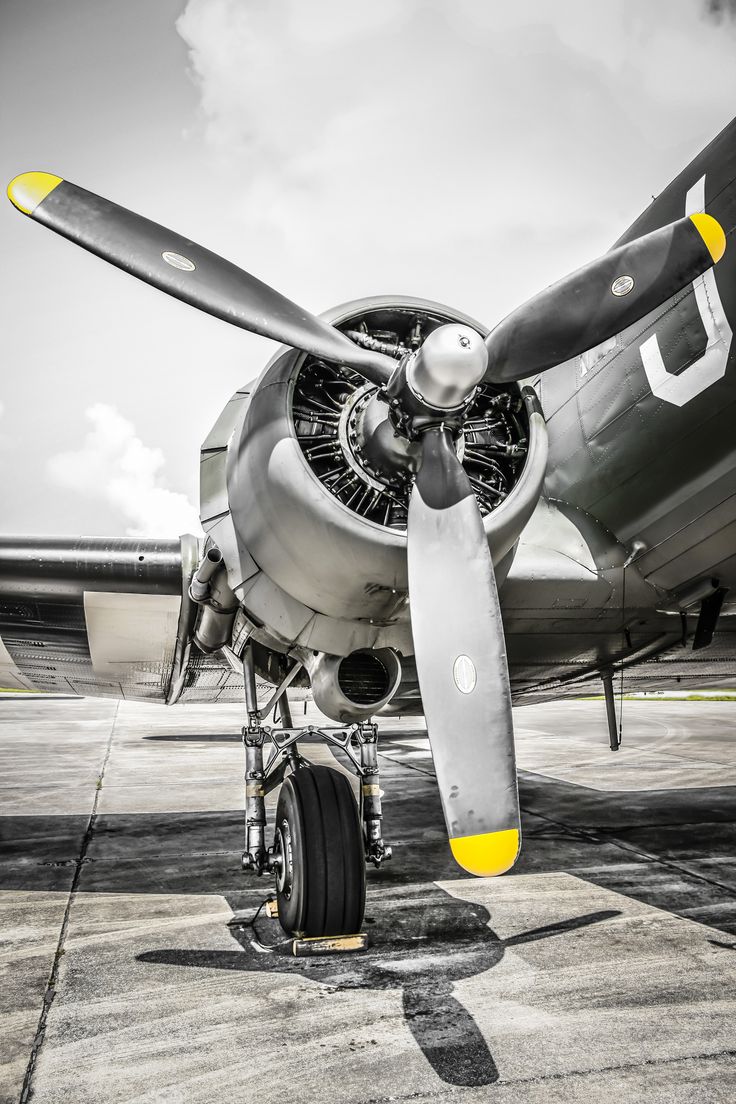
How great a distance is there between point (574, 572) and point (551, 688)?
307 centimetres

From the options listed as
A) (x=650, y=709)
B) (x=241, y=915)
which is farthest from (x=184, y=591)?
(x=650, y=709)

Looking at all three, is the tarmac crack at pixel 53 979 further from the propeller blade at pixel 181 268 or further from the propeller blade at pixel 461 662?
the propeller blade at pixel 181 268

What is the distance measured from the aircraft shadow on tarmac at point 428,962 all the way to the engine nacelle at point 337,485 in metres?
1.27

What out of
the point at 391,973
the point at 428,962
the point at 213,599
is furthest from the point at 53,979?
the point at 213,599

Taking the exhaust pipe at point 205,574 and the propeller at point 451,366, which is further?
the exhaust pipe at point 205,574

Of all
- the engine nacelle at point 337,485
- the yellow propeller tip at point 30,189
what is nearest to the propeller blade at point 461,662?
the engine nacelle at point 337,485

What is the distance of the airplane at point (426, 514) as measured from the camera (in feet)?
11.3

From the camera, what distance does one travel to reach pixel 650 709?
2662 centimetres

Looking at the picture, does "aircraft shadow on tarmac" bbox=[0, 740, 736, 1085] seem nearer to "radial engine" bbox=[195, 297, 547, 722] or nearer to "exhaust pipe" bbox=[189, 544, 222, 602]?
"radial engine" bbox=[195, 297, 547, 722]

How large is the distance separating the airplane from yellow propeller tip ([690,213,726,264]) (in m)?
0.01

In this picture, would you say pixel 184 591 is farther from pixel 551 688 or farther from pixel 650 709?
pixel 650 709

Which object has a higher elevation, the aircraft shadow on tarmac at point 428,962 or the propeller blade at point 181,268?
the propeller blade at point 181,268

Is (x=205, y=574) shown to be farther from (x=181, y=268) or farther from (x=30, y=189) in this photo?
(x=30, y=189)

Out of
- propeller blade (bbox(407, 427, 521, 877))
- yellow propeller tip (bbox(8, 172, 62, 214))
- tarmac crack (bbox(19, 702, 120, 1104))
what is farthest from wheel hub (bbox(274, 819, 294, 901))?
yellow propeller tip (bbox(8, 172, 62, 214))
